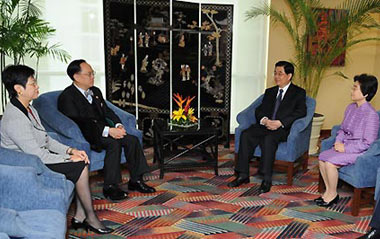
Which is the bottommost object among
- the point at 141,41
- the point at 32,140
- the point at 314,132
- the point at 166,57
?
the point at 314,132

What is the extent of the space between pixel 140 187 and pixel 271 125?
5.07 ft

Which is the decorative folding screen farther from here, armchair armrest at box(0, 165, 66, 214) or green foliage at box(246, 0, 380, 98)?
armchair armrest at box(0, 165, 66, 214)

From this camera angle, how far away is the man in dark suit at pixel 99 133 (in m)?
3.87

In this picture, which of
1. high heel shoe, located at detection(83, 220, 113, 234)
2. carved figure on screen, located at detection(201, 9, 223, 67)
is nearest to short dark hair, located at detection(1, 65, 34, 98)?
high heel shoe, located at detection(83, 220, 113, 234)

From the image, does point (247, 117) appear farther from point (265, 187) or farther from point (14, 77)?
point (14, 77)

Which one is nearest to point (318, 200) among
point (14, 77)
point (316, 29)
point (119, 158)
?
point (119, 158)

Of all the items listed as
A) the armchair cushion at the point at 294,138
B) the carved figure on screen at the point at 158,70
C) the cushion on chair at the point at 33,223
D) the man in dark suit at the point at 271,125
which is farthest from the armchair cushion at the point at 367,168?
the carved figure on screen at the point at 158,70

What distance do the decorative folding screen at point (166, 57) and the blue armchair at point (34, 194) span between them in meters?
2.94

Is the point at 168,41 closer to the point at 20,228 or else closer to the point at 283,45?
the point at 283,45

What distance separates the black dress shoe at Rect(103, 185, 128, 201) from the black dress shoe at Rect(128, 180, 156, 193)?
7.5 inches

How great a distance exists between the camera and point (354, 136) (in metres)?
3.68

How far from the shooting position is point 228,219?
3.48m

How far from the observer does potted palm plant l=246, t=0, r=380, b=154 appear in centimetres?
529

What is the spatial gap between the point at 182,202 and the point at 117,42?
8.73ft
